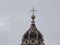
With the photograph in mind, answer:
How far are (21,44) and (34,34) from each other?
3.89m

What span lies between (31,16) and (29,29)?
3.10 metres

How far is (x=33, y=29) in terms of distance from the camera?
453 feet

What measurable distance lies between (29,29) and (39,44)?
451 centimetres

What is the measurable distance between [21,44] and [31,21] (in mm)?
5863

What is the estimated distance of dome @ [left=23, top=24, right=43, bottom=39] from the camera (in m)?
136

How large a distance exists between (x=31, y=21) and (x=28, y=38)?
16.0 ft

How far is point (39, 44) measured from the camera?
136250mm

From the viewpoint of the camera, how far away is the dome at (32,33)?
136375mm

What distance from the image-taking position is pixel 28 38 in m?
136

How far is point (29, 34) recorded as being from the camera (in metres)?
137

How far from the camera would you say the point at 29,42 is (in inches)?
5349

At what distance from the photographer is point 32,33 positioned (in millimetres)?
Answer: 136750

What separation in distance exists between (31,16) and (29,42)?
6.72 m
